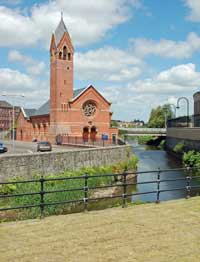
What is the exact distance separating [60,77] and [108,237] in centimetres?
5110

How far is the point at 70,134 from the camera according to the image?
5609cm

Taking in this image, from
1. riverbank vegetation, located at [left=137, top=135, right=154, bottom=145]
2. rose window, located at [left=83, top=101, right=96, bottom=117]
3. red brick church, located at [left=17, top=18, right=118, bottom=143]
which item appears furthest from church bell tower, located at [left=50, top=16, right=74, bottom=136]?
riverbank vegetation, located at [left=137, top=135, right=154, bottom=145]

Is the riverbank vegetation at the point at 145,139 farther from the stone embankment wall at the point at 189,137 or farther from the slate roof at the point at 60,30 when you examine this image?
the slate roof at the point at 60,30

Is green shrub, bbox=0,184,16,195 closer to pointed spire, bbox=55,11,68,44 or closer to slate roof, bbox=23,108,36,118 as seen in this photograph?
pointed spire, bbox=55,11,68,44

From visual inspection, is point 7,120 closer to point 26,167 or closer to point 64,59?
point 64,59

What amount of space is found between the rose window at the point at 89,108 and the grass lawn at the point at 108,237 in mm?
48847

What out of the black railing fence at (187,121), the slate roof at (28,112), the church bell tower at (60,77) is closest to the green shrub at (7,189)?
the black railing fence at (187,121)

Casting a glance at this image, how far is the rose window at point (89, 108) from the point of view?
58.3m

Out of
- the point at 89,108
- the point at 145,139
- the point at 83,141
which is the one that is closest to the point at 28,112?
the point at 89,108

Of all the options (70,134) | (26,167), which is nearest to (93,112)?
(70,134)

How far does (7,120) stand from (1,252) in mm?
141148

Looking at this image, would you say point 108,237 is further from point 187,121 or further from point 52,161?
point 187,121

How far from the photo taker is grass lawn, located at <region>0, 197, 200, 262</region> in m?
6.32

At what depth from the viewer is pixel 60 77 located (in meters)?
56.8
